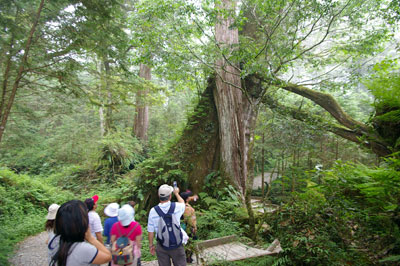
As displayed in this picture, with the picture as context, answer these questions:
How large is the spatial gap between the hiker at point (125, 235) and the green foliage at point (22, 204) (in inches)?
219

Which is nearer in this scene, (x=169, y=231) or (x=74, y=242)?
(x=74, y=242)

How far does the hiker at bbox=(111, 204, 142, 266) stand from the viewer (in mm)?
3090

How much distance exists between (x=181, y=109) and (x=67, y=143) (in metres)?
9.21

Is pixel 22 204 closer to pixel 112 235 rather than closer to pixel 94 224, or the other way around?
pixel 94 224

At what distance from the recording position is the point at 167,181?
27.5 ft

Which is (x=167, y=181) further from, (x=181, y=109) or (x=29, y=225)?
(x=181, y=109)

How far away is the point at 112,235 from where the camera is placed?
10.6 feet

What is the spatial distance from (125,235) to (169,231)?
23.3 inches

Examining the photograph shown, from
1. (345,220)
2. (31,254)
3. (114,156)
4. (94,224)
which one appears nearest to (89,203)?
(94,224)

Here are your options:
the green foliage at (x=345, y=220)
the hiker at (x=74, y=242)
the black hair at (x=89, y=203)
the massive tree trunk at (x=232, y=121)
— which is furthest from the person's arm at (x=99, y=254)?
the massive tree trunk at (x=232, y=121)

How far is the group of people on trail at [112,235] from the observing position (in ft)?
7.43

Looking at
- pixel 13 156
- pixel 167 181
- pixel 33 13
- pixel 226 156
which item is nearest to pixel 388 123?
pixel 226 156

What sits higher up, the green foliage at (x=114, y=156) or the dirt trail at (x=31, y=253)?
the green foliage at (x=114, y=156)

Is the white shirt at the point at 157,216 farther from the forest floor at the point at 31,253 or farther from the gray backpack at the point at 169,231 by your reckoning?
the forest floor at the point at 31,253
